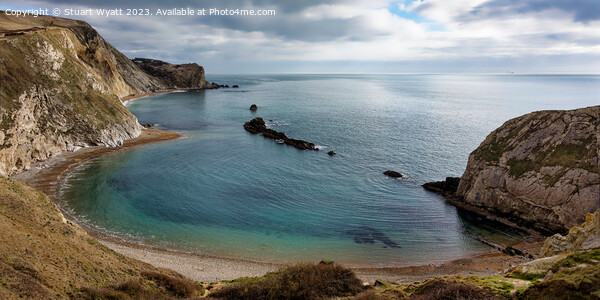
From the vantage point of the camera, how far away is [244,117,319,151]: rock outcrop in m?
73.7

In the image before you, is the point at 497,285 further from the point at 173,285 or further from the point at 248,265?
the point at 248,265

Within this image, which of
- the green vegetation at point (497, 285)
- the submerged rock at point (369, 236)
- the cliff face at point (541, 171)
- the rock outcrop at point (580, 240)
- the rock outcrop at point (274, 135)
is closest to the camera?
the green vegetation at point (497, 285)

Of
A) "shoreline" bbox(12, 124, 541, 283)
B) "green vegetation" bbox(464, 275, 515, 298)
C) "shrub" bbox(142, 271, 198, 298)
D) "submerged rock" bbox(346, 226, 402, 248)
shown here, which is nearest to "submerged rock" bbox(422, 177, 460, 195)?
"shoreline" bbox(12, 124, 541, 283)

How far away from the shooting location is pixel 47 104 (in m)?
57.2

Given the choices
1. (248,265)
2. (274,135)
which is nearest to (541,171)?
(248,265)

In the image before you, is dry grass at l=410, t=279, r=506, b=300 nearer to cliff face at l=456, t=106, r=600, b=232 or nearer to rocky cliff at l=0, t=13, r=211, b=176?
cliff face at l=456, t=106, r=600, b=232

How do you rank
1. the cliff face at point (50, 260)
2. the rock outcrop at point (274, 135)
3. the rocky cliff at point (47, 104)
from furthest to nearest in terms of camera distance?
the rock outcrop at point (274, 135) < the rocky cliff at point (47, 104) < the cliff face at point (50, 260)

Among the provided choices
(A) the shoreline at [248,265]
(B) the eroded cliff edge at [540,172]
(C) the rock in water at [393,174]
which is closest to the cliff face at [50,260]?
→ (A) the shoreline at [248,265]

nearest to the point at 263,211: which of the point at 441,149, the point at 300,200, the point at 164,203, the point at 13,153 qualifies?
the point at 300,200

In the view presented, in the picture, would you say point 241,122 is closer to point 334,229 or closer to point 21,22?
point 21,22

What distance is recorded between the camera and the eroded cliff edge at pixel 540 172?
36875mm

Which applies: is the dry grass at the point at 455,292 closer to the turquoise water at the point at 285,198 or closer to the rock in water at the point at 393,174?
the turquoise water at the point at 285,198

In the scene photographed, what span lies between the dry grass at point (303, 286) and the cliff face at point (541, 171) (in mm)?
30587

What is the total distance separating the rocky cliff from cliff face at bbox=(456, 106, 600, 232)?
63586 mm
